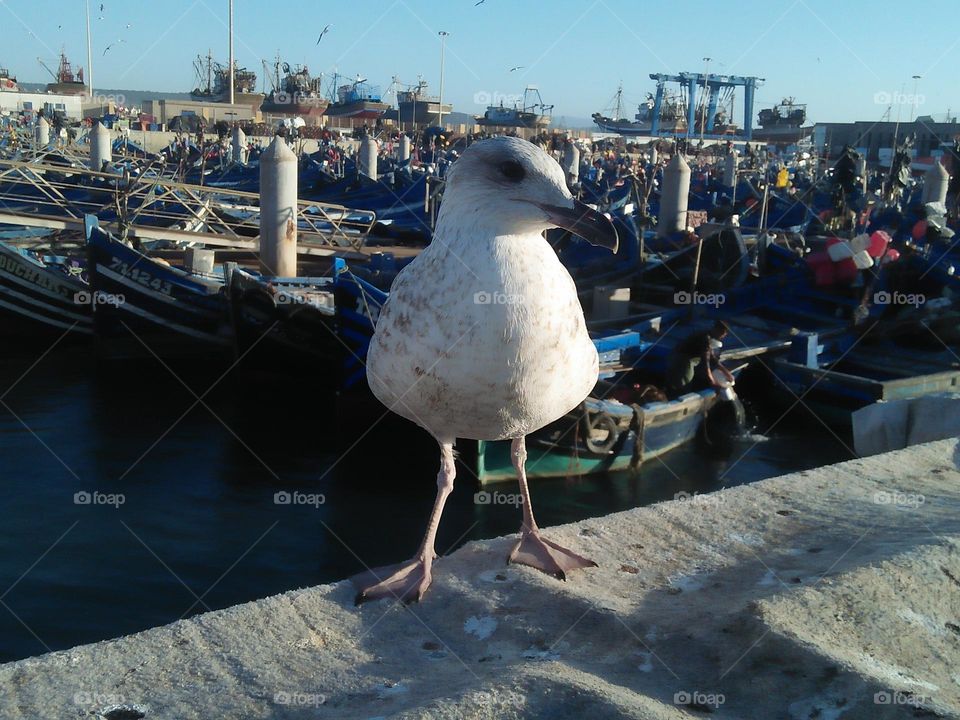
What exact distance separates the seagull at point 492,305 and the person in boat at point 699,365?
A: 7.96 meters

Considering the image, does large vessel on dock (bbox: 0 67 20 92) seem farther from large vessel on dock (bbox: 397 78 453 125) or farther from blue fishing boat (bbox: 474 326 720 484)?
blue fishing boat (bbox: 474 326 720 484)

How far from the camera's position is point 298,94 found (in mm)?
53531

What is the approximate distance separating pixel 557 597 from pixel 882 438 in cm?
396

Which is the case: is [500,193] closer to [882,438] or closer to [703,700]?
[703,700]

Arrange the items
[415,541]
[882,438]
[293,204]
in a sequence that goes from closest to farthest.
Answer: [882,438] < [415,541] < [293,204]

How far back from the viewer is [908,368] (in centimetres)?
1200

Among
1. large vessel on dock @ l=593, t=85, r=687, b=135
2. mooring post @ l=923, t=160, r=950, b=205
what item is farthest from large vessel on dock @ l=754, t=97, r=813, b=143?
mooring post @ l=923, t=160, r=950, b=205

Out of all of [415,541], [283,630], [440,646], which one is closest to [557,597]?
[440,646]

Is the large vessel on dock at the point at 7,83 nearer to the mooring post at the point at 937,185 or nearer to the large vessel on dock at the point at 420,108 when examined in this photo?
the large vessel on dock at the point at 420,108

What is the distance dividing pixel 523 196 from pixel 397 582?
136cm

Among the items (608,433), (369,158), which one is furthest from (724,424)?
(369,158)

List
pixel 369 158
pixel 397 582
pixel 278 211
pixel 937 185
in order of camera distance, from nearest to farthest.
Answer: pixel 397 582 < pixel 278 211 < pixel 937 185 < pixel 369 158

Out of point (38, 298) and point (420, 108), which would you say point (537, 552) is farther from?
point (420, 108)

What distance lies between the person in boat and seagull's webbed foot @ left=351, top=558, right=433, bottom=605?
312 inches
